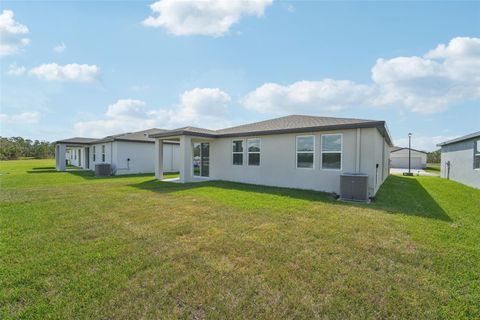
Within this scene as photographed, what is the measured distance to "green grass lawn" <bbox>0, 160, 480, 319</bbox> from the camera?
2.43 m

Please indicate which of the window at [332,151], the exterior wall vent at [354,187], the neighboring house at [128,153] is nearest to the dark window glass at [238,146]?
the window at [332,151]

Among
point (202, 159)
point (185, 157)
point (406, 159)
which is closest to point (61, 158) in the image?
point (202, 159)

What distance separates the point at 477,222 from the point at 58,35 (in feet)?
47.0

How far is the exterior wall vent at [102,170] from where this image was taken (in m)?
16.6

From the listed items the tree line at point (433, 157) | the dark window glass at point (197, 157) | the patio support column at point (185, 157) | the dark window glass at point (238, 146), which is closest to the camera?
the patio support column at point (185, 157)

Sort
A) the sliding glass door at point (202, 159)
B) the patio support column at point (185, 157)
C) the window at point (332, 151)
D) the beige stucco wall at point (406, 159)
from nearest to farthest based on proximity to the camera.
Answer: the window at point (332, 151) → the patio support column at point (185, 157) → the sliding glass door at point (202, 159) → the beige stucco wall at point (406, 159)

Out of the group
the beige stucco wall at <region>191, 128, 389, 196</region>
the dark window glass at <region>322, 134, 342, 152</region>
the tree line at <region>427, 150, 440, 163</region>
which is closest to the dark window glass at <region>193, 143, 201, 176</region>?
the beige stucco wall at <region>191, 128, 389, 196</region>

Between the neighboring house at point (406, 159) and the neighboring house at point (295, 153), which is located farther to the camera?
the neighboring house at point (406, 159)

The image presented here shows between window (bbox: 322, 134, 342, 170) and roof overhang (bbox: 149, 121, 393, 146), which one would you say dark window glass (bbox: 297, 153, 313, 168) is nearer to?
window (bbox: 322, 134, 342, 170)

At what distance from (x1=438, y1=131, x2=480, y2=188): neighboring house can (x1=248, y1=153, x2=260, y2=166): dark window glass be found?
1073 centimetres

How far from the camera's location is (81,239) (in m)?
4.23

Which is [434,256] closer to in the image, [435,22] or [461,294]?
[461,294]

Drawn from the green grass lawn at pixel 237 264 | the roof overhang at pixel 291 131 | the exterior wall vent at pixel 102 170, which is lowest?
the green grass lawn at pixel 237 264

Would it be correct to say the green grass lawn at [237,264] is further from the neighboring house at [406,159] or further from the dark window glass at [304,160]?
the neighboring house at [406,159]
